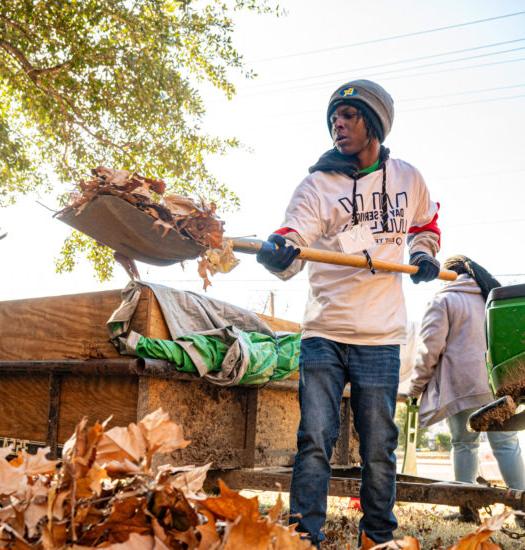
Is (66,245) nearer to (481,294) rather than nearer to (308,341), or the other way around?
(481,294)

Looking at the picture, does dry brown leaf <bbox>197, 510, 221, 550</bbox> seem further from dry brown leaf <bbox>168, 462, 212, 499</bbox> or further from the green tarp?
the green tarp

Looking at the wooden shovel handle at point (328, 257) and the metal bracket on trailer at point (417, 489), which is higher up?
the wooden shovel handle at point (328, 257)

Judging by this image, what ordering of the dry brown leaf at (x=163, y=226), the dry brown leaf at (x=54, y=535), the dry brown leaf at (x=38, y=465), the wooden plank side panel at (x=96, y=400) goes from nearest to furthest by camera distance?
the dry brown leaf at (x=54, y=535) < the dry brown leaf at (x=38, y=465) < the dry brown leaf at (x=163, y=226) < the wooden plank side panel at (x=96, y=400)

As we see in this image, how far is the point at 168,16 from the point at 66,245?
4591mm

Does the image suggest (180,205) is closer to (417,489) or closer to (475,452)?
(417,489)

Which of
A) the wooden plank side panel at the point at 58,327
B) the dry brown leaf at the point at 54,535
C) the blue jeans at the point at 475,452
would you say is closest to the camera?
the dry brown leaf at the point at 54,535

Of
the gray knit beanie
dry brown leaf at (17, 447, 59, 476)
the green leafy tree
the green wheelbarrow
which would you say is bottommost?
dry brown leaf at (17, 447, 59, 476)

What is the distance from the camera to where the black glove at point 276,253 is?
334cm

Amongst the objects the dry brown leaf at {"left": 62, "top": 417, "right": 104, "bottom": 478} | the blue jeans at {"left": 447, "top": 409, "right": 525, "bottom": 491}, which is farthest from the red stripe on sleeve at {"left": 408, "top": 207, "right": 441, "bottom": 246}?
Answer: the dry brown leaf at {"left": 62, "top": 417, "right": 104, "bottom": 478}

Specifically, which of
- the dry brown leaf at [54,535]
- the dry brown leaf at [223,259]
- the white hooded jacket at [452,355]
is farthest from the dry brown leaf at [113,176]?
the white hooded jacket at [452,355]

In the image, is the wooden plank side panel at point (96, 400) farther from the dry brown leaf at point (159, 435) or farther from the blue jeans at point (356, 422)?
the dry brown leaf at point (159, 435)

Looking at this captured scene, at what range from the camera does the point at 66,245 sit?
1288 cm

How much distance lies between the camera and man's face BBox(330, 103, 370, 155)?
373cm

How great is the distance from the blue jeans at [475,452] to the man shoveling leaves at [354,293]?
6.91 ft
